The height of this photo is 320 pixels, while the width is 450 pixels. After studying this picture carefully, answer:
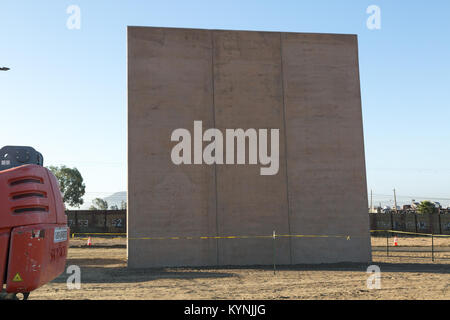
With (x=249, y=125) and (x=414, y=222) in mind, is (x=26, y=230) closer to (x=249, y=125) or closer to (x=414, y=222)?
(x=249, y=125)

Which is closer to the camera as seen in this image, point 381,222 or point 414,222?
point 414,222

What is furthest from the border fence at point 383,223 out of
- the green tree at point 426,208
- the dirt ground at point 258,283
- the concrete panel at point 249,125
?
the dirt ground at point 258,283

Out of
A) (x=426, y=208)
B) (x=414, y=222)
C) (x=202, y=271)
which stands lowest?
(x=202, y=271)

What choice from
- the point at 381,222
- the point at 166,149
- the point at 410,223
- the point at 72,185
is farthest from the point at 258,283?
the point at 72,185

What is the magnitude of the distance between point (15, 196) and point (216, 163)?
13800 millimetres

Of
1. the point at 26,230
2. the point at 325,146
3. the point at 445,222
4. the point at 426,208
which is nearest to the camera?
the point at 26,230

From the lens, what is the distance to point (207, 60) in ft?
63.3

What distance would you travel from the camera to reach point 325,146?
64.0 ft

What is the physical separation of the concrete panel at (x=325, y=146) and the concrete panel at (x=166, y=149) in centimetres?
395

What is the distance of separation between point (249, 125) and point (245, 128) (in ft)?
0.80

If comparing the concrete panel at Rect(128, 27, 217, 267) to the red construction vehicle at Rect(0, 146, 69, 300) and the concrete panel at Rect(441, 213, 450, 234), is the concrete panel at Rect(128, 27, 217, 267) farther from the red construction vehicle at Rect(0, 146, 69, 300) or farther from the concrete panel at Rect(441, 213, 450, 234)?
the concrete panel at Rect(441, 213, 450, 234)

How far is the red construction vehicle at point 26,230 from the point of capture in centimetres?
485
